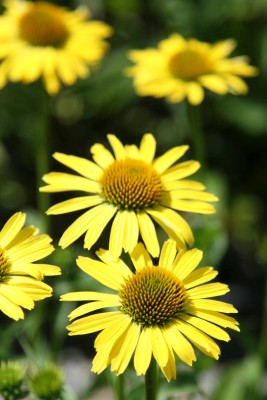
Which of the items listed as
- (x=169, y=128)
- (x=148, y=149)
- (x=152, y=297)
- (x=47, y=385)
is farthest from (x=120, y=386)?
(x=169, y=128)

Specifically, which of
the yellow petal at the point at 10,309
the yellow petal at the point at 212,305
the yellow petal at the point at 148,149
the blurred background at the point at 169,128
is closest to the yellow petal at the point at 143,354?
the yellow petal at the point at 212,305

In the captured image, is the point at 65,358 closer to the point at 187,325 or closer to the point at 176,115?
the point at 176,115

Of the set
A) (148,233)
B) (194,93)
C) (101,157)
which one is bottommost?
(148,233)

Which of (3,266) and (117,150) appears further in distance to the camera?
(117,150)

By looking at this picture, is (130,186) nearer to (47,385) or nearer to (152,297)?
(152,297)

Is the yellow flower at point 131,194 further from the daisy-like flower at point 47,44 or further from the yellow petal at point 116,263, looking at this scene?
the daisy-like flower at point 47,44

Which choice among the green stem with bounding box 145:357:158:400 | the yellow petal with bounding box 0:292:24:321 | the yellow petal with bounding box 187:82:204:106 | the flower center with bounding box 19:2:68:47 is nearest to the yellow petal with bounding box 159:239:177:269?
the green stem with bounding box 145:357:158:400

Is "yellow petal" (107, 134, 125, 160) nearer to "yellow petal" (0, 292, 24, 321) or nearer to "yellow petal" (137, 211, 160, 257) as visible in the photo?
"yellow petal" (137, 211, 160, 257)
